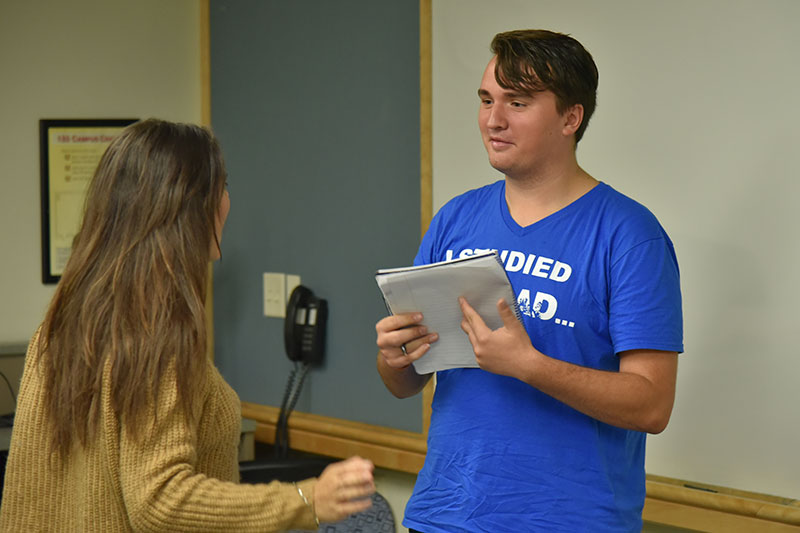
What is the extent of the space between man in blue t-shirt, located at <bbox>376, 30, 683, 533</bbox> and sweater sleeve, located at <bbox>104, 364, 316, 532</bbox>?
39 cm

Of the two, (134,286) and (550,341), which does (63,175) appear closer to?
(134,286)

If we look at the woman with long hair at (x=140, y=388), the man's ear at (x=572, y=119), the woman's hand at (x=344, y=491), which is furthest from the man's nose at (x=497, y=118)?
the woman's hand at (x=344, y=491)

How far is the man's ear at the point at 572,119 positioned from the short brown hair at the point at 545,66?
0.01 metres

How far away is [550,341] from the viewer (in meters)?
1.46

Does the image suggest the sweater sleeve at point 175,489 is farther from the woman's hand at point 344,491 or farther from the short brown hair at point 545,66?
the short brown hair at point 545,66

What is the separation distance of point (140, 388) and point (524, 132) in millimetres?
756

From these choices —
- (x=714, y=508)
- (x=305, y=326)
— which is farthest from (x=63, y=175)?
(x=714, y=508)

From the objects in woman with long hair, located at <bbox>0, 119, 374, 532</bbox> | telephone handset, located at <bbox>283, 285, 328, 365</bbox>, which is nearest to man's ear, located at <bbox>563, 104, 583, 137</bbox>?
woman with long hair, located at <bbox>0, 119, 374, 532</bbox>

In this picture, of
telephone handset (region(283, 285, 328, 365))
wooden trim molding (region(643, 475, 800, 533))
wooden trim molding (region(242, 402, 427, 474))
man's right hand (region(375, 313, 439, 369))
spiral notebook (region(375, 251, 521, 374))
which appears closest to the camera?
spiral notebook (region(375, 251, 521, 374))

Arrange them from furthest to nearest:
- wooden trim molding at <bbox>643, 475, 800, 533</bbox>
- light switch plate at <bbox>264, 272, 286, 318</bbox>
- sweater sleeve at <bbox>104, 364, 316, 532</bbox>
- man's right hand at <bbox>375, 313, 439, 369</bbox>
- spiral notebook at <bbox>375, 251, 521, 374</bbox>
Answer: light switch plate at <bbox>264, 272, 286, 318</bbox>, wooden trim molding at <bbox>643, 475, 800, 533</bbox>, man's right hand at <bbox>375, 313, 439, 369</bbox>, spiral notebook at <bbox>375, 251, 521, 374</bbox>, sweater sleeve at <bbox>104, 364, 316, 532</bbox>

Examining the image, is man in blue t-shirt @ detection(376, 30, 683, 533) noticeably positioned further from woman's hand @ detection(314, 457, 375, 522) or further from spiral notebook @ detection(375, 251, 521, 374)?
woman's hand @ detection(314, 457, 375, 522)

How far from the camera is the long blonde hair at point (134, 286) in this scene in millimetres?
1184

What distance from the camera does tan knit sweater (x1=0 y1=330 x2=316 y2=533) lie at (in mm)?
1172

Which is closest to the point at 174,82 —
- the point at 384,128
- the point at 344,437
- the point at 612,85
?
the point at 384,128
